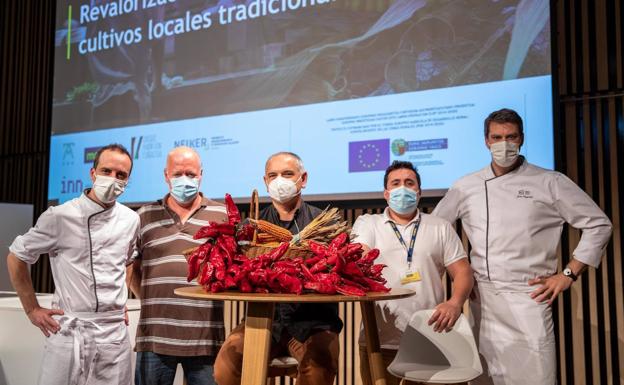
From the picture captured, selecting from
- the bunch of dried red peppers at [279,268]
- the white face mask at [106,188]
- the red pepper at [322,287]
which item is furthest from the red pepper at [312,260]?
the white face mask at [106,188]

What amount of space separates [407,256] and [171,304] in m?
1.03

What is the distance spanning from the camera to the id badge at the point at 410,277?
268 cm

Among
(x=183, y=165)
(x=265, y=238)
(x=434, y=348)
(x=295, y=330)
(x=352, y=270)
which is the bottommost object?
(x=434, y=348)

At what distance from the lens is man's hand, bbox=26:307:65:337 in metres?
2.54

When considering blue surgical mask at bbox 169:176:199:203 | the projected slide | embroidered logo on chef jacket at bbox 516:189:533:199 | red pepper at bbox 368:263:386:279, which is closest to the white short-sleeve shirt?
embroidered logo on chef jacket at bbox 516:189:533:199

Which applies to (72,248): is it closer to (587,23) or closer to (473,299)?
(473,299)

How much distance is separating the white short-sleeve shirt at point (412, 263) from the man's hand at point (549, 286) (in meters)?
0.40

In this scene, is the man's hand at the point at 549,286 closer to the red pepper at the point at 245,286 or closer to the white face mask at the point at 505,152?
the white face mask at the point at 505,152

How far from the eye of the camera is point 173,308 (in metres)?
2.67

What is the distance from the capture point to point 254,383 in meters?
2.04

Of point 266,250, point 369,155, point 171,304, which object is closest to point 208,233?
point 266,250

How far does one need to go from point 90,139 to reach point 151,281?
2.91 m

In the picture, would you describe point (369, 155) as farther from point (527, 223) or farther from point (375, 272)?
point (375, 272)

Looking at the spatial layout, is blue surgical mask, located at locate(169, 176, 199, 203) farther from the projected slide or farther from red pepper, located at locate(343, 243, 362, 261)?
the projected slide
